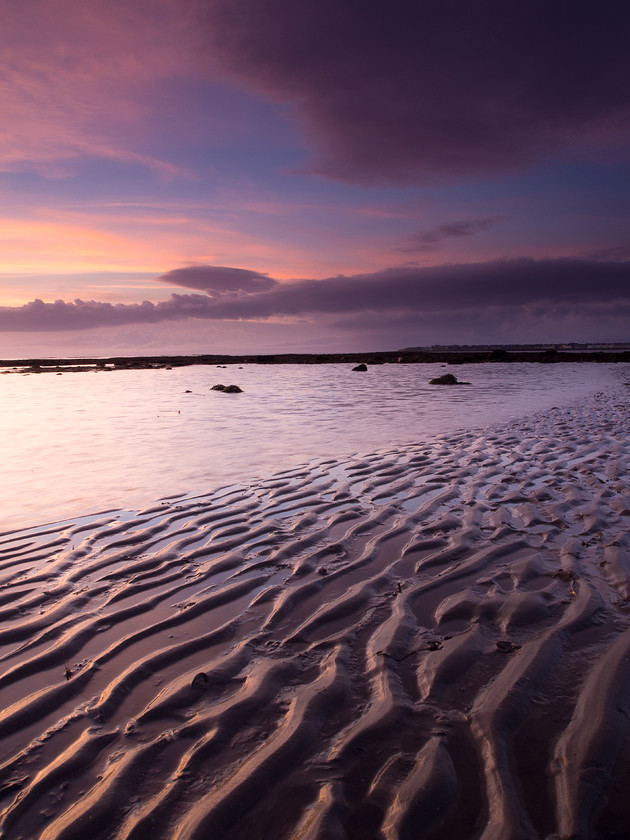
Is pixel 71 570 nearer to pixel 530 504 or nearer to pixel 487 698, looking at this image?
pixel 487 698

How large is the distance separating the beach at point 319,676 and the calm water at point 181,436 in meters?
1.92

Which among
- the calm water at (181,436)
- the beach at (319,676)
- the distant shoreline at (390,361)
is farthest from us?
the distant shoreline at (390,361)

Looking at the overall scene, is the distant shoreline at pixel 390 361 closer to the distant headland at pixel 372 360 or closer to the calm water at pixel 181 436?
the distant headland at pixel 372 360

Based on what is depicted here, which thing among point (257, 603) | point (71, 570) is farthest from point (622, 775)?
point (71, 570)

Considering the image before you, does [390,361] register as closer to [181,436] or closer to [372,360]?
[372,360]

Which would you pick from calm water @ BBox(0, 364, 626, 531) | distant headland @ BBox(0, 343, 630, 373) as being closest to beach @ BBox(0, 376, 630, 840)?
calm water @ BBox(0, 364, 626, 531)

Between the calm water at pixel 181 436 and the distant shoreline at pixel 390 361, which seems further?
the distant shoreline at pixel 390 361

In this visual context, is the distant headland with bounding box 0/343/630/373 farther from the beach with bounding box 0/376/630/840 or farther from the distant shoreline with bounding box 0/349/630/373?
the beach with bounding box 0/376/630/840

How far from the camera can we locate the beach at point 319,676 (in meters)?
2.35

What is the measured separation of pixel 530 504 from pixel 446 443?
16.6 ft

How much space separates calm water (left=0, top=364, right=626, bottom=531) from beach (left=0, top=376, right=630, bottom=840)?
1.92m

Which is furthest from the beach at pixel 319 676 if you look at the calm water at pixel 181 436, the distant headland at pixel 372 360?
the distant headland at pixel 372 360

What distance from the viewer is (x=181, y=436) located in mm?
13531

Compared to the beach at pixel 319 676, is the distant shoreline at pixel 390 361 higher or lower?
higher
